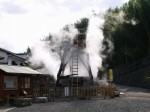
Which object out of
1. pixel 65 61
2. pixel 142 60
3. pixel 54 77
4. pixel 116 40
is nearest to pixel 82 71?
pixel 65 61

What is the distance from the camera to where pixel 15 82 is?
25.4 meters

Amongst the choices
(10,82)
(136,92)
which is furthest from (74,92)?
(136,92)

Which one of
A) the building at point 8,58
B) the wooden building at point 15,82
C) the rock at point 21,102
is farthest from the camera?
the building at point 8,58

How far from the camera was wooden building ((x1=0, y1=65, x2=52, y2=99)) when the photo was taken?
946 inches

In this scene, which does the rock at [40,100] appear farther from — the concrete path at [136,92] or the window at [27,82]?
the concrete path at [136,92]

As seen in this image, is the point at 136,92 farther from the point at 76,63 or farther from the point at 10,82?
the point at 10,82

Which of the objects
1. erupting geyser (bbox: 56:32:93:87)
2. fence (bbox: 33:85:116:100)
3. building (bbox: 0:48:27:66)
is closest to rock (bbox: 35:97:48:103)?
fence (bbox: 33:85:116:100)

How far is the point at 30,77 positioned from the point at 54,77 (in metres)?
6.23

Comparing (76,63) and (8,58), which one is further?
(8,58)

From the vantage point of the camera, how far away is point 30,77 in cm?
2747

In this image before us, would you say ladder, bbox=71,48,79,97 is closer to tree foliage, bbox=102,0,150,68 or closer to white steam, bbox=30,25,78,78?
white steam, bbox=30,25,78,78

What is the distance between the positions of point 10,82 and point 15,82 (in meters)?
0.51

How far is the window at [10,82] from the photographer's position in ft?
80.4

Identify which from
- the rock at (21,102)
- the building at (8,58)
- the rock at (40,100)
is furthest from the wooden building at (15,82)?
the building at (8,58)
